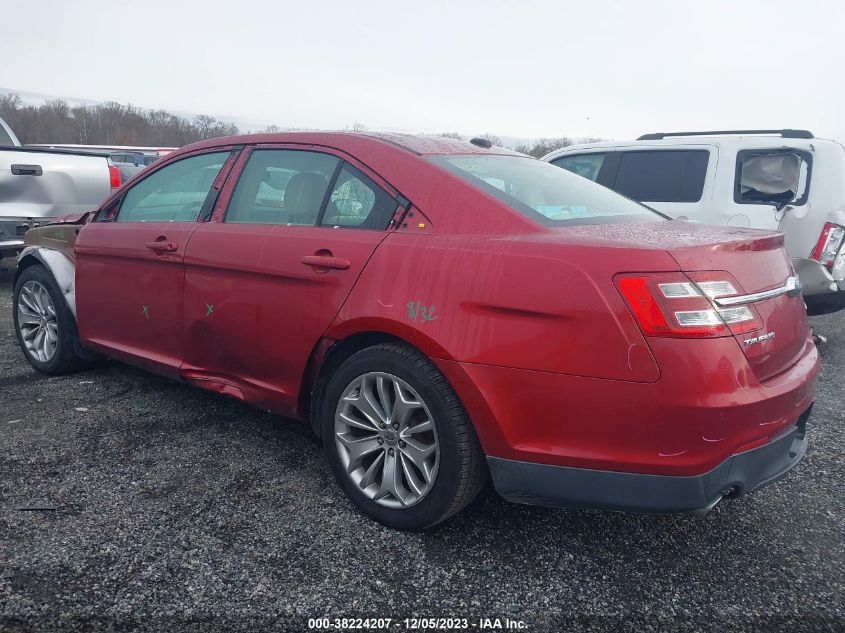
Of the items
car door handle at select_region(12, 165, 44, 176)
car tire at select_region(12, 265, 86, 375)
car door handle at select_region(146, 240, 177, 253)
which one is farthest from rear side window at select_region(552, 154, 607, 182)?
car door handle at select_region(12, 165, 44, 176)

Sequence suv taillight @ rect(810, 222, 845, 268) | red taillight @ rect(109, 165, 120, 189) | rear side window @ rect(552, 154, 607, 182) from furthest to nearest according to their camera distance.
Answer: red taillight @ rect(109, 165, 120, 189) < rear side window @ rect(552, 154, 607, 182) < suv taillight @ rect(810, 222, 845, 268)

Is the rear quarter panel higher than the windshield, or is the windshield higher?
the windshield

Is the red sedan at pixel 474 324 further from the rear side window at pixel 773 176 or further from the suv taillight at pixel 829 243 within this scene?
the rear side window at pixel 773 176

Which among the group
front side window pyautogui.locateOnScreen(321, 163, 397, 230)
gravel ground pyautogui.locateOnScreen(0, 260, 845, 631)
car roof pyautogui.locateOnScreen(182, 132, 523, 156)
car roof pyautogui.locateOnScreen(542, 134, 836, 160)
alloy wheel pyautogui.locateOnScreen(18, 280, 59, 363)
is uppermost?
car roof pyautogui.locateOnScreen(182, 132, 523, 156)

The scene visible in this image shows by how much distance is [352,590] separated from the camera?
7.27 ft

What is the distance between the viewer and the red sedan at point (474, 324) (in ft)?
6.70

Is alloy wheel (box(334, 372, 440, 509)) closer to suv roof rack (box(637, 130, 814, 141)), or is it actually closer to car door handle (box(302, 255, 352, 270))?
car door handle (box(302, 255, 352, 270))

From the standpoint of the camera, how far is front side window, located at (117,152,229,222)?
349 cm

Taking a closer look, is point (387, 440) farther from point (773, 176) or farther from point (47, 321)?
point (773, 176)

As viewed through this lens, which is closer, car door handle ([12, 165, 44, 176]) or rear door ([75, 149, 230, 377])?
rear door ([75, 149, 230, 377])

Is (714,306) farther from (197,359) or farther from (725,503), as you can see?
(197,359)

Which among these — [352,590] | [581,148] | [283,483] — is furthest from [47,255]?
[581,148]

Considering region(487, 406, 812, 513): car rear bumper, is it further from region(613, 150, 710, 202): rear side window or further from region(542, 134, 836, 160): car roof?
region(613, 150, 710, 202): rear side window

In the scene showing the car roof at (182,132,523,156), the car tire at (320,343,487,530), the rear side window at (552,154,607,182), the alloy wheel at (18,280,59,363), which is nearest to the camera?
the car tire at (320,343,487,530)
